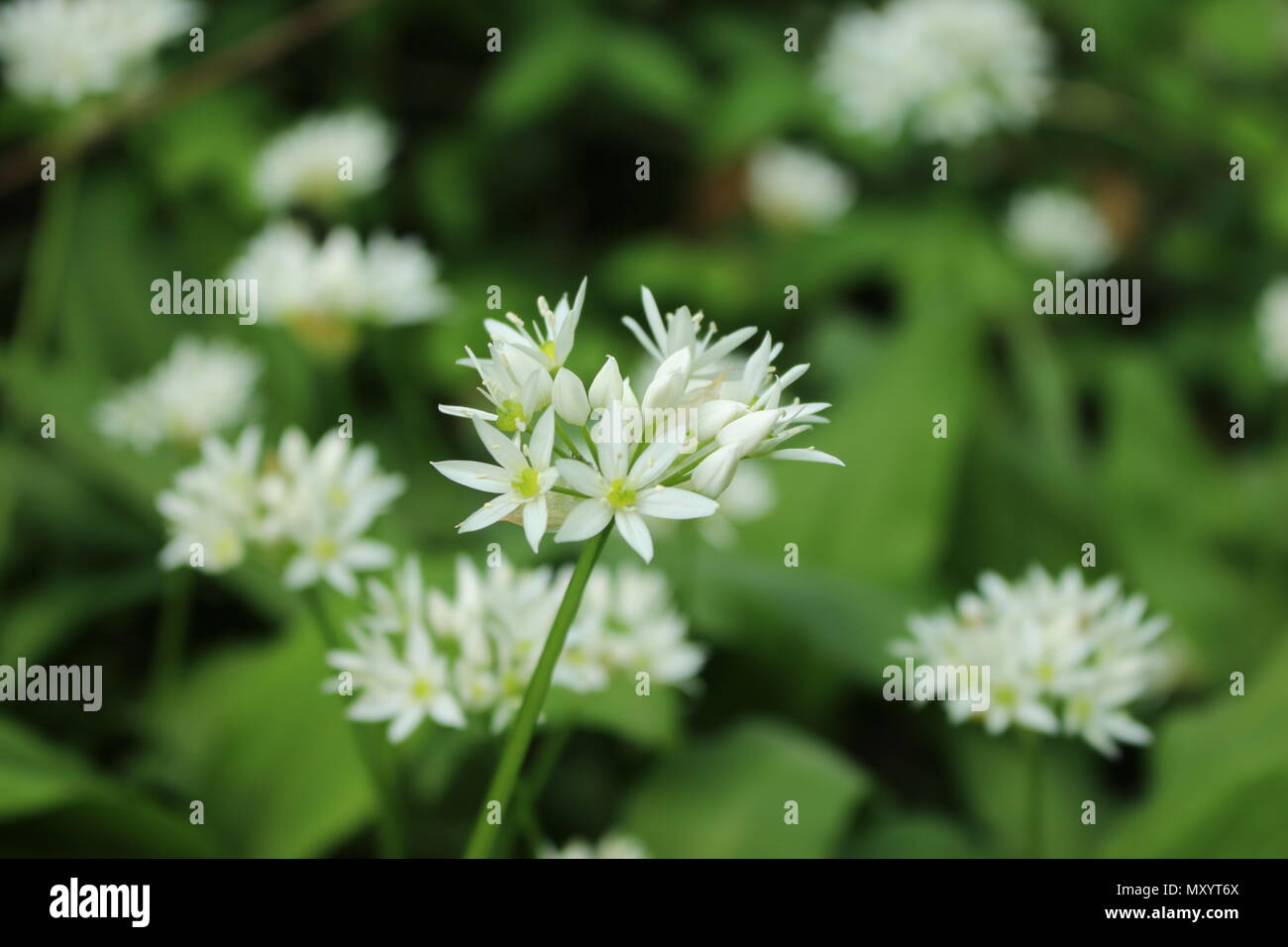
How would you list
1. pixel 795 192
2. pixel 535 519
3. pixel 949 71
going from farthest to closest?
pixel 795 192
pixel 949 71
pixel 535 519

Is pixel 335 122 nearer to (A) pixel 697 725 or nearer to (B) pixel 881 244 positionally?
(B) pixel 881 244

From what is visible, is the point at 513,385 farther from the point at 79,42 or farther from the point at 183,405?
the point at 79,42

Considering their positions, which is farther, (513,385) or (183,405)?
(183,405)

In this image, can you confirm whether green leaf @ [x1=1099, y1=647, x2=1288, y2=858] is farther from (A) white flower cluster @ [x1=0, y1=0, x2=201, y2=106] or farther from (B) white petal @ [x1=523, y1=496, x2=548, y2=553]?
(A) white flower cluster @ [x1=0, y1=0, x2=201, y2=106]

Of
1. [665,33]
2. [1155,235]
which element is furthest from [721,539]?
Answer: [1155,235]

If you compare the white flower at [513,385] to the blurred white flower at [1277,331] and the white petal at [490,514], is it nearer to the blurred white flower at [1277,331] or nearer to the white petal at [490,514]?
the white petal at [490,514]

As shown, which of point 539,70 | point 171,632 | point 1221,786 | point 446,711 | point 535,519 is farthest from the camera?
point 539,70
